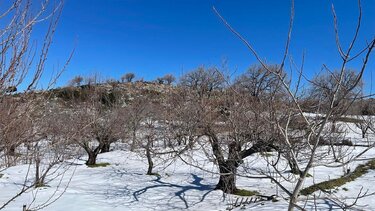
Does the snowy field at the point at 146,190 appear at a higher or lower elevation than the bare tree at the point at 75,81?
lower

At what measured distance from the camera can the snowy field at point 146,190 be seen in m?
10.2

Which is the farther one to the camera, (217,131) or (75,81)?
(75,81)

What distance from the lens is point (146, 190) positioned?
40.5 feet

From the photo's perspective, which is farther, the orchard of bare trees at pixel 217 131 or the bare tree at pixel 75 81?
the bare tree at pixel 75 81

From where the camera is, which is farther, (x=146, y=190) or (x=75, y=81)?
(x=75, y=81)

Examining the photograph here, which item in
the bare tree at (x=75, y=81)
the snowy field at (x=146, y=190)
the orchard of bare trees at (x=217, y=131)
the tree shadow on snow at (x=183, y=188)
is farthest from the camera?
the bare tree at (x=75, y=81)

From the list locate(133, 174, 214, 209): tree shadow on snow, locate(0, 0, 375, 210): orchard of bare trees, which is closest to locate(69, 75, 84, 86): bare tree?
locate(0, 0, 375, 210): orchard of bare trees

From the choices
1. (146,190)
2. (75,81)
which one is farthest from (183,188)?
(75,81)

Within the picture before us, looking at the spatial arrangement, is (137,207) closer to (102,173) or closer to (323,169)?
(102,173)

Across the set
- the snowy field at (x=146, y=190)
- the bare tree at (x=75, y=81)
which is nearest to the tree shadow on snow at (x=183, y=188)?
the snowy field at (x=146, y=190)

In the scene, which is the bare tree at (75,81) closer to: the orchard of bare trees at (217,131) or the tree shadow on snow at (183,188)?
the orchard of bare trees at (217,131)

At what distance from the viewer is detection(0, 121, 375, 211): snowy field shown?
33.5 ft

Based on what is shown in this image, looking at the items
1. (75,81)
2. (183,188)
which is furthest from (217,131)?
(75,81)

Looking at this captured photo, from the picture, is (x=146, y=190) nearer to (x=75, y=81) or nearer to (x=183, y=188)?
(x=183, y=188)
